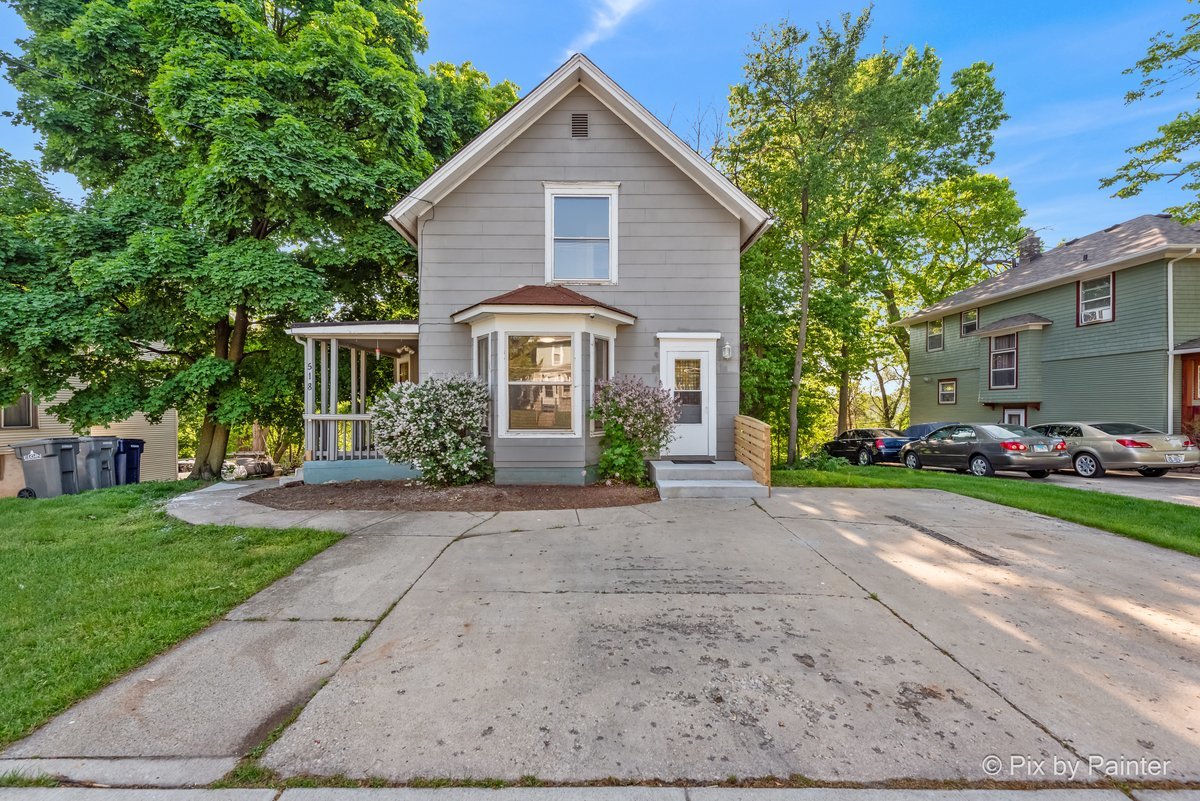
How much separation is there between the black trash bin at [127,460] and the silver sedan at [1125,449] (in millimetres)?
23587

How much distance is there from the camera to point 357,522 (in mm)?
5969

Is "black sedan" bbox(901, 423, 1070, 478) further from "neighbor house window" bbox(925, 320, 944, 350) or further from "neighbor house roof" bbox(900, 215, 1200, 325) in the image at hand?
"neighbor house window" bbox(925, 320, 944, 350)

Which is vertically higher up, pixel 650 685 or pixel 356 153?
pixel 356 153

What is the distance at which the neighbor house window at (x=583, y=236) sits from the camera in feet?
29.7

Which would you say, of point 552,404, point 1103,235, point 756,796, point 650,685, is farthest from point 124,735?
point 1103,235

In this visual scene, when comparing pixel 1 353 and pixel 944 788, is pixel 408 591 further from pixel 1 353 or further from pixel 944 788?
pixel 1 353

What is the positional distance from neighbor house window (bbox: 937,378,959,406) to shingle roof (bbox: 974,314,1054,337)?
2843mm

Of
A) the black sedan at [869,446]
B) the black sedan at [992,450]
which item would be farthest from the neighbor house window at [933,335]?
the black sedan at [992,450]

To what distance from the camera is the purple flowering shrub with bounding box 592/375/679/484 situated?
804 cm

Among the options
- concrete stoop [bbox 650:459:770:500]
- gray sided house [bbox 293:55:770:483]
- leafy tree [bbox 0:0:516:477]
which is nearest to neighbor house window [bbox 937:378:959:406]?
gray sided house [bbox 293:55:770:483]

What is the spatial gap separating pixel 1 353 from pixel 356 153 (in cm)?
772

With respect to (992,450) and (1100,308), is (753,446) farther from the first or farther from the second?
(1100,308)

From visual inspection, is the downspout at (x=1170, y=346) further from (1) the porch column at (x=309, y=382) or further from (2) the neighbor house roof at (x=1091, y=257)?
(1) the porch column at (x=309, y=382)

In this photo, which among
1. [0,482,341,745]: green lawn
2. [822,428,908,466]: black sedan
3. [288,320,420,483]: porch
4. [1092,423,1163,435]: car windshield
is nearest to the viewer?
[0,482,341,745]: green lawn
